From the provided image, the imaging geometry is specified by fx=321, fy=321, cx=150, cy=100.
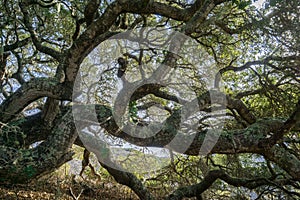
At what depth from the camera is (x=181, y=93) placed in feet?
19.1

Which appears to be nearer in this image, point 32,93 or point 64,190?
point 32,93

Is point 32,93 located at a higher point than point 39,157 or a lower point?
higher

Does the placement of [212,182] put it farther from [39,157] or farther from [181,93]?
[39,157]

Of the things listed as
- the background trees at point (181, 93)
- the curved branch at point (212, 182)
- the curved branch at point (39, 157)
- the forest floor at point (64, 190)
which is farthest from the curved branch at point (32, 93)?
the curved branch at point (212, 182)

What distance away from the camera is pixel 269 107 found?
5504 millimetres

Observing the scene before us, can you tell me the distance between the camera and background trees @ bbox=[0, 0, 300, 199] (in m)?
3.73

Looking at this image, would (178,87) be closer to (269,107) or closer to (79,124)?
(269,107)

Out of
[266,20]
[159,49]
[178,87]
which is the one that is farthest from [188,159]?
[266,20]

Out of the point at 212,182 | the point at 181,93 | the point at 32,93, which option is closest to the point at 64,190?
the point at 32,93

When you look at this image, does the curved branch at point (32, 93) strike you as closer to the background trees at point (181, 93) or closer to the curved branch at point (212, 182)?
the background trees at point (181, 93)

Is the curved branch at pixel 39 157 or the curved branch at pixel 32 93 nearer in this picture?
the curved branch at pixel 39 157

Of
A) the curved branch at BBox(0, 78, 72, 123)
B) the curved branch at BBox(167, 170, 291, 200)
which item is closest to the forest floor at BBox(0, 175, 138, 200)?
the curved branch at BBox(0, 78, 72, 123)

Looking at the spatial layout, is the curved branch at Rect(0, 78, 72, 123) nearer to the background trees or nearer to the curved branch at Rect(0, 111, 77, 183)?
the background trees

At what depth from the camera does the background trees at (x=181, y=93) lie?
12.2 ft
